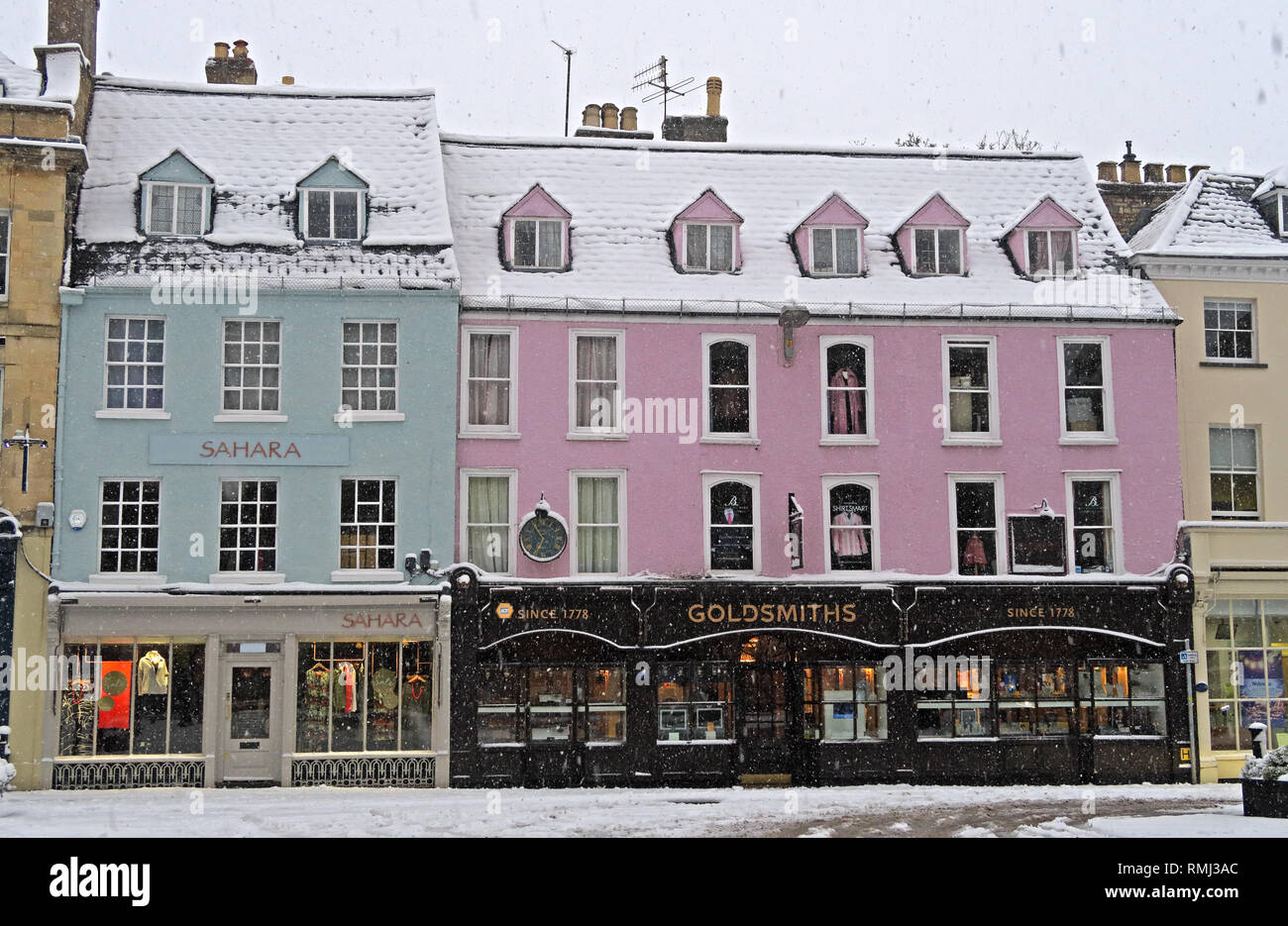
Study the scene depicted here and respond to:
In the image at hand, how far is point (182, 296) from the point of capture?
972 inches

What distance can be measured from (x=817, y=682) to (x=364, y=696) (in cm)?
824

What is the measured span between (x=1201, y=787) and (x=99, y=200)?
75.6 feet

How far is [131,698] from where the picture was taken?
23.8 metres

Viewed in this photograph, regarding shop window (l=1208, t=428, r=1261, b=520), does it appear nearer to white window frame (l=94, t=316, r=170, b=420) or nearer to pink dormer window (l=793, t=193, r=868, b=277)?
pink dormer window (l=793, t=193, r=868, b=277)

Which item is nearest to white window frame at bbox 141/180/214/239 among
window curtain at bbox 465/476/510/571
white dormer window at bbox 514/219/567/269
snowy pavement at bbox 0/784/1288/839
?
white dormer window at bbox 514/219/567/269

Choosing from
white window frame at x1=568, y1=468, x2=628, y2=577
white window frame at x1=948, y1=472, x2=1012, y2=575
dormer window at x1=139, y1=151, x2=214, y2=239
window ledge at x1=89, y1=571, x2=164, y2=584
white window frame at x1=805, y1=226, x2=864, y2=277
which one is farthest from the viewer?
white window frame at x1=805, y1=226, x2=864, y2=277

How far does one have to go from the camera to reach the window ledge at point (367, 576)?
24312 millimetres

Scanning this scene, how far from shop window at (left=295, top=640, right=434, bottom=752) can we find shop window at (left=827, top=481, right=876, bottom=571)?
777 centimetres

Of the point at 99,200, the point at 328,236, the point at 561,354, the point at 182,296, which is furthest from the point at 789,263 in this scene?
the point at 99,200

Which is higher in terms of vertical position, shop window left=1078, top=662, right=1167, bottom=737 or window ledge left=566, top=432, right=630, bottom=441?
window ledge left=566, top=432, right=630, bottom=441

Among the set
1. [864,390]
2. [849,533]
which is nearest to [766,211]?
[864,390]

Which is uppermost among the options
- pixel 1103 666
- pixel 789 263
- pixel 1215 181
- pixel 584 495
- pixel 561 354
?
pixel 1215 181

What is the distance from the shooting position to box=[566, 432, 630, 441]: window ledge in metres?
25.4

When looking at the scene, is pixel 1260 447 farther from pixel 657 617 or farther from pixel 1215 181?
pixel 657 617
